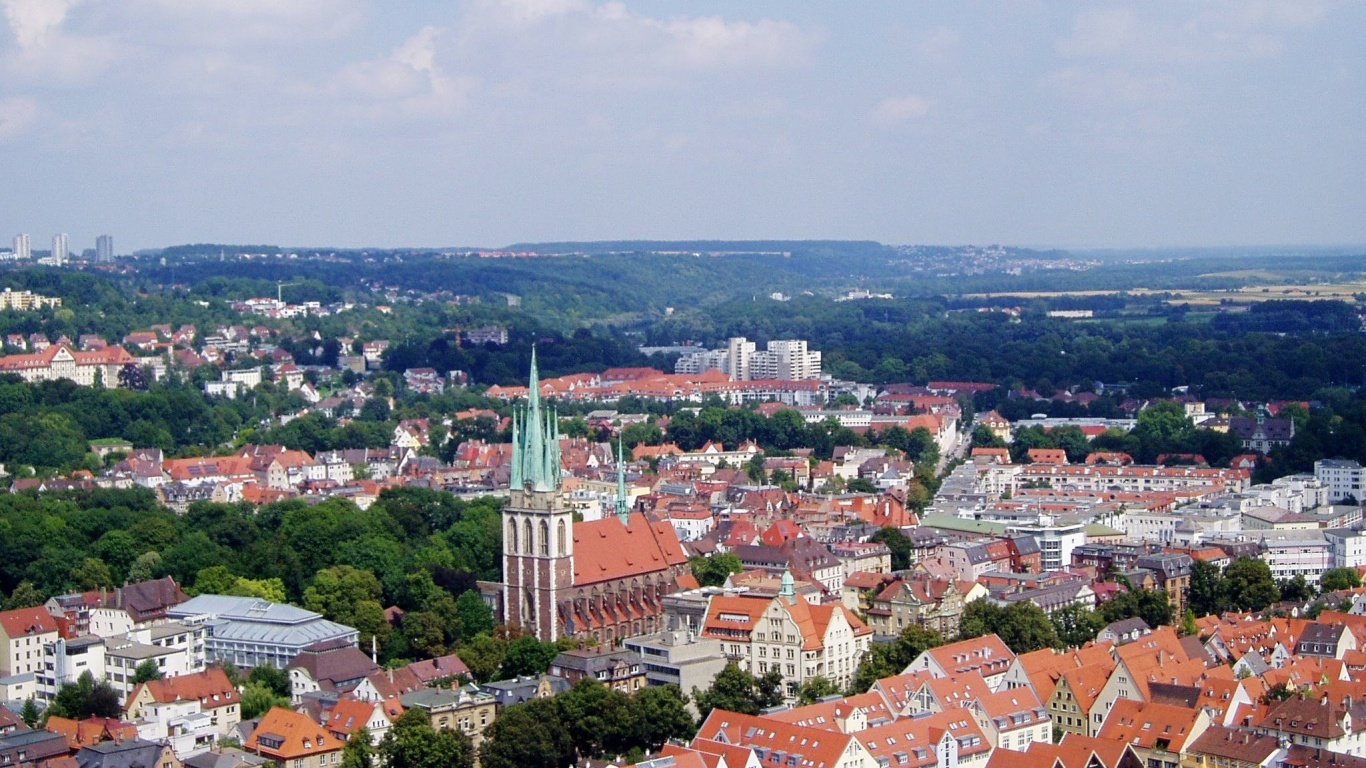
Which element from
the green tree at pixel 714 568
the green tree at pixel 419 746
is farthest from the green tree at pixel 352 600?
the green tree at pixel 419 746

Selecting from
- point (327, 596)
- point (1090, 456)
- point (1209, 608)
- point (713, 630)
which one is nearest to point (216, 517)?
point (327, 596)

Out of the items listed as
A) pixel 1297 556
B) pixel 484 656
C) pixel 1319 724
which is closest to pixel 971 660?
pixel 1319 724

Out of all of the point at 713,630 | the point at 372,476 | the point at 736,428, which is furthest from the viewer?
the point at 736,428

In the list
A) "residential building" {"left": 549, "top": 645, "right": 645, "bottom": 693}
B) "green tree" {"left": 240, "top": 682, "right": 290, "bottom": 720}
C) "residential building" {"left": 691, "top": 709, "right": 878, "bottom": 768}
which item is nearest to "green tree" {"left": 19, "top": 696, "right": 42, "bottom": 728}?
"green tree" {"left": 240, "top": 682, "right": 290, "bottom": 720}

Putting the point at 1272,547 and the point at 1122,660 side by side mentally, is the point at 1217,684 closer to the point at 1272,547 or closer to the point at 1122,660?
the point at 1122,660

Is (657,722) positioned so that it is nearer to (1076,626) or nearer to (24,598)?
(1076,626)
